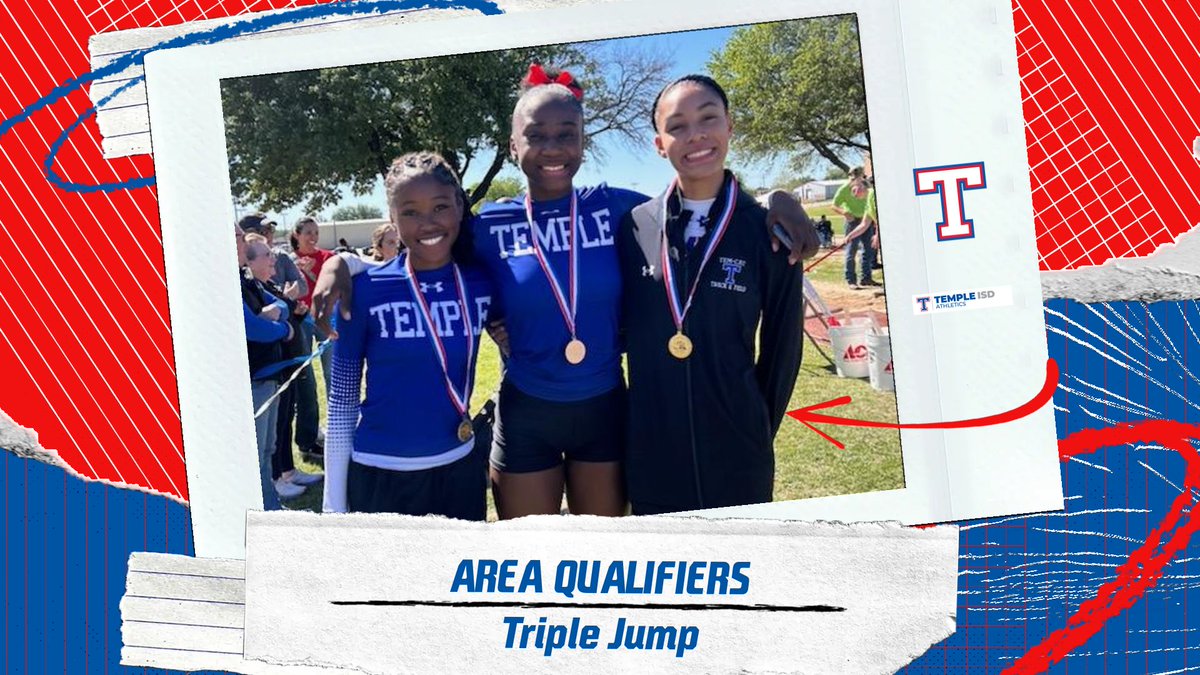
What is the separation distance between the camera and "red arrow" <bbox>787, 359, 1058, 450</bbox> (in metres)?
2.79

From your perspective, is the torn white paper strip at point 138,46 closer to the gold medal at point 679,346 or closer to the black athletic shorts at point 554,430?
the gold medal at point 679,346

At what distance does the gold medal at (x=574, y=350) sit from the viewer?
267 cm

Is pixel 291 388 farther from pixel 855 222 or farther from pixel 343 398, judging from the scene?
pixel 855 222

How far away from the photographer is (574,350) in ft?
8.77

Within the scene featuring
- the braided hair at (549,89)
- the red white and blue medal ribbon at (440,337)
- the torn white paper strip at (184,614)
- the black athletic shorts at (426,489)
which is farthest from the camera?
the torn white paper strip at (184,614)

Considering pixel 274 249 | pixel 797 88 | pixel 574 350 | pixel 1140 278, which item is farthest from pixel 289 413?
pixel 1140 278

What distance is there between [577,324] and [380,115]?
883mm

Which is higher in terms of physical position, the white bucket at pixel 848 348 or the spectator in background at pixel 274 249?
the spectator in background at pixel 274 249

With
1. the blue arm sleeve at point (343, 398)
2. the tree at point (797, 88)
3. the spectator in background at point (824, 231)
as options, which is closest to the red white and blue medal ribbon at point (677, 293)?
the tree at point (797, 88)

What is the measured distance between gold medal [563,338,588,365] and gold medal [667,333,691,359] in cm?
27

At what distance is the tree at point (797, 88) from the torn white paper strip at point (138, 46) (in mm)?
567

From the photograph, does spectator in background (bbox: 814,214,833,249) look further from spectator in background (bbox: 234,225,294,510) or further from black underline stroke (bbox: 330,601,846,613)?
spectator in background (bbox: 234,225,294,510)

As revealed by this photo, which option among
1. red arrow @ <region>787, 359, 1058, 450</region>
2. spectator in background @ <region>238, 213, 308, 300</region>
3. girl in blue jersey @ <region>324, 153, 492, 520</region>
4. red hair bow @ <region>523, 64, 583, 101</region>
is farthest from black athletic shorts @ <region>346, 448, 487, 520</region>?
red hair bow @ <region>523, 64, 583, 101</region>

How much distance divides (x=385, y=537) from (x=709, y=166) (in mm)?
1563
